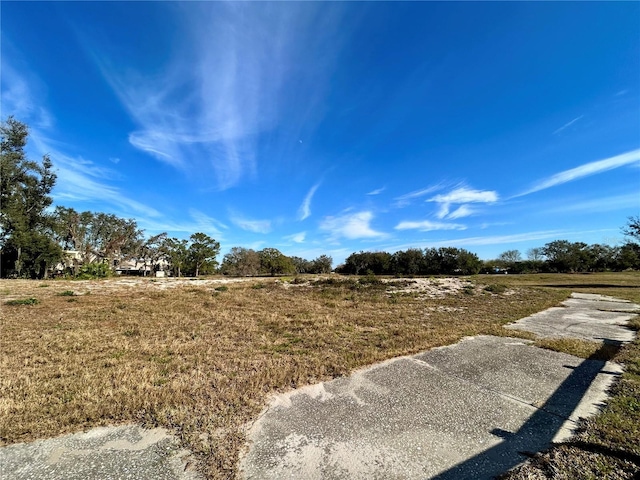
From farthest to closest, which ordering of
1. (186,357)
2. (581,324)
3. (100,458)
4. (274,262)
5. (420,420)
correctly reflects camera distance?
(274,262) → (581,324) → (186,357) → (420,420) → (100,458)

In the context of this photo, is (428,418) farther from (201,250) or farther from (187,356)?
(201,250)

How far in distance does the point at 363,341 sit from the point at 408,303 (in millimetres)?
7437

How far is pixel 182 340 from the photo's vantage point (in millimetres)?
6746

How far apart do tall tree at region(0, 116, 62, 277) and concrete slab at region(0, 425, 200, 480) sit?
3879 centimetres

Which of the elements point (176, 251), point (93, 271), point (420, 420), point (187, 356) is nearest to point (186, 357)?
point (187, 356)

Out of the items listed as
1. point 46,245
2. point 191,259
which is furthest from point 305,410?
point 191,259

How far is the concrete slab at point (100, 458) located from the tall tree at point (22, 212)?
3879cm

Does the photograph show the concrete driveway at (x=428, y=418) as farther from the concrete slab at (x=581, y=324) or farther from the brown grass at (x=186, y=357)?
the concrete slab at (x=581, y=324)

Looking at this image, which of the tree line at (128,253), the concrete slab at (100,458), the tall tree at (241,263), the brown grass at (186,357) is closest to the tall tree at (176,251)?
the tree line at (128,253)

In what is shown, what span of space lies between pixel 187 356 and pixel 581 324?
12.2 meters

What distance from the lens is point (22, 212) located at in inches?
1215

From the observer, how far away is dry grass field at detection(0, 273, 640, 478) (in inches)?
130

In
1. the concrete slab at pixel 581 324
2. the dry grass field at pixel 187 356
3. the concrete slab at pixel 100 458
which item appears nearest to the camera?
the concrete slab at pixel 100 458

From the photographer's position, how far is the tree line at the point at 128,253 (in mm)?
29688
